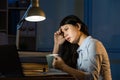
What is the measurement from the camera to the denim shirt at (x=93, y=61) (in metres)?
2.05

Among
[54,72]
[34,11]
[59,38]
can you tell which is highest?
[34,11]

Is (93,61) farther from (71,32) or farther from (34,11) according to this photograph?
(34,11)

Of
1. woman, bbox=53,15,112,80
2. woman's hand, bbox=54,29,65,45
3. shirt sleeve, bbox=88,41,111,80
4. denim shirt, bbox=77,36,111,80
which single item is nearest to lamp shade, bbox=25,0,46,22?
woman's hand, bbox=54,29,65,45

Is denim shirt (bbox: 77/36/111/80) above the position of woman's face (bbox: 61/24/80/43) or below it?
below

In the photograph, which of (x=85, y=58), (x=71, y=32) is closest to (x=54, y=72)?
(x=85, y=58)

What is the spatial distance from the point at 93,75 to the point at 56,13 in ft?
9.50

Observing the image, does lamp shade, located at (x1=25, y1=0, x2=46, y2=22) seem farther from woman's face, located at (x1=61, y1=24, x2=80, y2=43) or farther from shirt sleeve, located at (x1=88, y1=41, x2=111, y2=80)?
shirt sleeve, located at (x1=88, y1=41, x2=111, y2=80)

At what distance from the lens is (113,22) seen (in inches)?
190

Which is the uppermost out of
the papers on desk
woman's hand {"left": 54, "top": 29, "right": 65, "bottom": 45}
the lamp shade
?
the lamp shade

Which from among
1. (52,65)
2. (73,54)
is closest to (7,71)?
(52,65)

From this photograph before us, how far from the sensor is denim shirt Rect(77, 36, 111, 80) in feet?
6.73

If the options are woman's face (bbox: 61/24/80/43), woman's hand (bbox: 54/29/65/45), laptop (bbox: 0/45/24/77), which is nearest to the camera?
laptop (bbox: 0/45/24/77)

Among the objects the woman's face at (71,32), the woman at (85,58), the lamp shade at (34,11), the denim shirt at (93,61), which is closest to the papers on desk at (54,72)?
the woman at (85,58)

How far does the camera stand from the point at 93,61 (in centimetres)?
207
